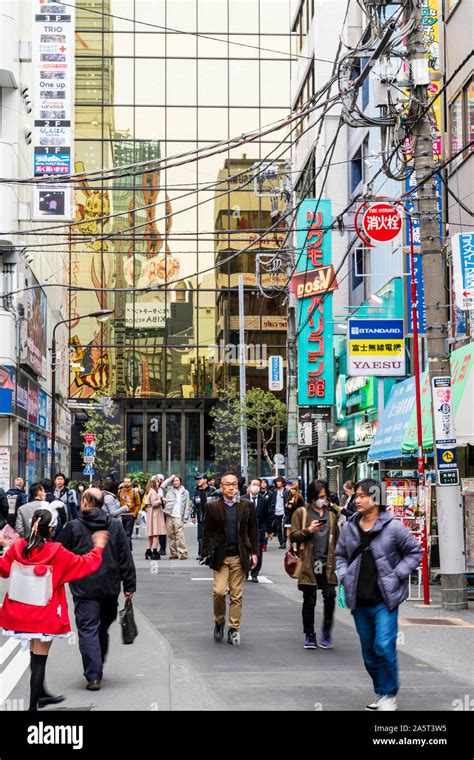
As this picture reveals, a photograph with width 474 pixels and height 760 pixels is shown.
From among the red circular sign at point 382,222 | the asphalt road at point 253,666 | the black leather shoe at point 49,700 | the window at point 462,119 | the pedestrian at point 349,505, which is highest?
the window at point 462,119

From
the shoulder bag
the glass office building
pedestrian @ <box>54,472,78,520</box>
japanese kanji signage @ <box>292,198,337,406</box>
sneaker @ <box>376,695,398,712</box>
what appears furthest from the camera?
the glass office building

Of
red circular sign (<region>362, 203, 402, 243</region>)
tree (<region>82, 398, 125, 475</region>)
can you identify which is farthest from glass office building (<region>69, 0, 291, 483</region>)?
red circular sign (<region>362, 203, 402, 243</region>)

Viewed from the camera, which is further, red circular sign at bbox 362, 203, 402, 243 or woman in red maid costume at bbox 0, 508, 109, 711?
red circular sign at bbox 362, 203, 402, 243

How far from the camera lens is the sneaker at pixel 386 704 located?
26.9ft

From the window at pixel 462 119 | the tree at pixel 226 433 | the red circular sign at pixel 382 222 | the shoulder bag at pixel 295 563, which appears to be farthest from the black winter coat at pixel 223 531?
the tree at pixel 226 433

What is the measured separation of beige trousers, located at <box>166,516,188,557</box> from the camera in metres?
24.8

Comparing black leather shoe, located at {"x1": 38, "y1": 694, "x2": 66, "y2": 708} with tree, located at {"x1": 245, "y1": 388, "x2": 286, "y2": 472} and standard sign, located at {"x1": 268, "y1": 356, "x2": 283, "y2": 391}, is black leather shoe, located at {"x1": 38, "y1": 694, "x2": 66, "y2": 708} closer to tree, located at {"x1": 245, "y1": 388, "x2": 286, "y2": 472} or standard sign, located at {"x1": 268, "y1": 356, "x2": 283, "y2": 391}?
standard sign, located at {"x1": 268, "y1": 356, "x2": 283, "y2": 391}

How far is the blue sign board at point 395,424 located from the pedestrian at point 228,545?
8.83 meters

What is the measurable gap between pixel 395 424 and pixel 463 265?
632 cm

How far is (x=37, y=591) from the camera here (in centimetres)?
825

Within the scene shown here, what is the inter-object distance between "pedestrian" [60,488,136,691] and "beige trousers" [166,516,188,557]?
1467 cm

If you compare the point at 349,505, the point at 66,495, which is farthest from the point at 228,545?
the point at 66,495

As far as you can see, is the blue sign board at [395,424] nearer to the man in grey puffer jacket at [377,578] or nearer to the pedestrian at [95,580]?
the pedestrian at [95,580]
